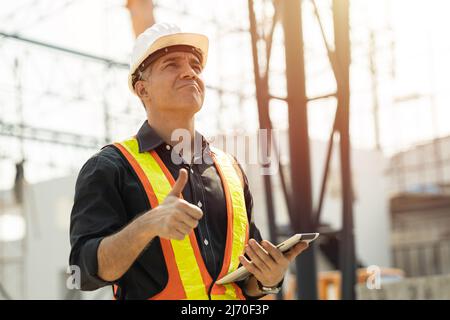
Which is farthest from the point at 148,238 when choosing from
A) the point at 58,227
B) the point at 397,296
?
the point at 58,227

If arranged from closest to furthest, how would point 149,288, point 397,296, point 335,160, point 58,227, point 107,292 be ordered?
point 149,288, point 397,296, point 107,292, point 58,227, point 335,160

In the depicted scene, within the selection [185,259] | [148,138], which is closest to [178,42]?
[148,138]

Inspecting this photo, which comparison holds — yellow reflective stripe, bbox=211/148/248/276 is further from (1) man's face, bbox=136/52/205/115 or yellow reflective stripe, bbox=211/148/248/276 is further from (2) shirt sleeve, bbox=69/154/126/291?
(2) shirt sleeve, bbox=69/154/126/291

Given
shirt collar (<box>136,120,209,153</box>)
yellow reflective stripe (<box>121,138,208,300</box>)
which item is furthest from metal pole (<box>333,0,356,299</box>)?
yellow reflective stripe (<box>121,138,208,300</box>)

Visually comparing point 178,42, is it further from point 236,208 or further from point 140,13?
point 140,13

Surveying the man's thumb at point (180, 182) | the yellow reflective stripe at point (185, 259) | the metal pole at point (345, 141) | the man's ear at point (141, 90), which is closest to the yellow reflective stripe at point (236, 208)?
the yellow reflective stripe at point (185, 259)

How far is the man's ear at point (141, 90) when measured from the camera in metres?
2.48

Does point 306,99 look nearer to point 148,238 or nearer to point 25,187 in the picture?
point 148,238

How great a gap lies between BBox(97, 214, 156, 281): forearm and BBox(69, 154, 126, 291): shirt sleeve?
3 centimetres

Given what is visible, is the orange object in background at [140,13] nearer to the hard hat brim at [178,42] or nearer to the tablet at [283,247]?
the hard hat brim at [178,42]

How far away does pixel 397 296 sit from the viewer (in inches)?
396

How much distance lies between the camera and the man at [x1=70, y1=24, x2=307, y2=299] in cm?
206

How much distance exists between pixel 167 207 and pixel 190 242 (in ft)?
1.09
